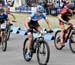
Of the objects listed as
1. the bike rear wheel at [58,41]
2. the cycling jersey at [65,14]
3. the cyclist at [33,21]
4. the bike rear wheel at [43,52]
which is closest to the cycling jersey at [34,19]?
the cyclist at [33,21]

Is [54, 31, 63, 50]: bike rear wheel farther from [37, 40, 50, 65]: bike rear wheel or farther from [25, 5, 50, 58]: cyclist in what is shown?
[37, 40, 50, 65]: bike rear wheel

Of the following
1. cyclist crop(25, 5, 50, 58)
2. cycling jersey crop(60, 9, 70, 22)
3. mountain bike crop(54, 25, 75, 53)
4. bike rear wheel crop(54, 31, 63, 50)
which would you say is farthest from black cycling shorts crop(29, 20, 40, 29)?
bike rear wheel crop(54, 31, 63, 50)

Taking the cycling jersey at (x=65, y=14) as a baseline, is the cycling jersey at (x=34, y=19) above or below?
above

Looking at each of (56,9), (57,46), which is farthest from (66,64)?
(56,9)

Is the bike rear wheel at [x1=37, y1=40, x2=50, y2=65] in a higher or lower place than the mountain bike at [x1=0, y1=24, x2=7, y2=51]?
higher

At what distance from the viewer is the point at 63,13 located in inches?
Answer: 520

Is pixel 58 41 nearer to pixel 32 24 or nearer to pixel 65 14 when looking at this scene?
pixel 65 14

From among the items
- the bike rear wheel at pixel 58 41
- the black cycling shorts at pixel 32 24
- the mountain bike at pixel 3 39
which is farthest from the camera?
the bike rear wheel at pixel 58 41

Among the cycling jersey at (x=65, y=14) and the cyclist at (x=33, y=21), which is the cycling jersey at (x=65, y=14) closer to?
the cycling jersey at (x=65, y=14)

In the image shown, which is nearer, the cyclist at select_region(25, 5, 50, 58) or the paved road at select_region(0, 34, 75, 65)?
the cyclist at select_region(25, 5, 50, 58)

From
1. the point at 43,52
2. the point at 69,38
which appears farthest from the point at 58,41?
the point at 43,52

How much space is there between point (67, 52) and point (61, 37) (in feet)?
2.18

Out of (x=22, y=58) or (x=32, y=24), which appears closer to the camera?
(x=32, y=24)

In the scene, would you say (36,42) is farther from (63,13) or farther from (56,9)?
(56,9)
